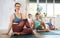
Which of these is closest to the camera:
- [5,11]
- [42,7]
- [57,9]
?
[5,11]

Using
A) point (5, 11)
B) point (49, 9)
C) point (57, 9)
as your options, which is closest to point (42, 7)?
point (49, 9)

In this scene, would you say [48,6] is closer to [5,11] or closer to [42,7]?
[42,7]

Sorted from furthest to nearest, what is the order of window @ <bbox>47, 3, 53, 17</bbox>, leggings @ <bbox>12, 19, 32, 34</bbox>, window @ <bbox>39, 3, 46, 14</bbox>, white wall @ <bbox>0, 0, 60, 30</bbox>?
window @ <bbox>47, 3, 53, 17</bbox>
window @ <bbox>39, 3, 46, 14</bbox>
white wall @ <bbox>0, 0, 60, 30</bbox>
leggings @ <bbox>12, 19, 32, 34</bbox>

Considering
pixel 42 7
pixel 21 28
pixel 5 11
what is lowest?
pixel 21 28

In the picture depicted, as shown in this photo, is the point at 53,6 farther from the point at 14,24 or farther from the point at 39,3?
the point at 14,24

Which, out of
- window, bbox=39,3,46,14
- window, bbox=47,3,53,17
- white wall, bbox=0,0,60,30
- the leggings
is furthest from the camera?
window, bbox=47,3,53,17

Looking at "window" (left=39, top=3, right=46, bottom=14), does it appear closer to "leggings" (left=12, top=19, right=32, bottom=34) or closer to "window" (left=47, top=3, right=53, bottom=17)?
"window" (left=47, top=3, right=53, bottom=17)

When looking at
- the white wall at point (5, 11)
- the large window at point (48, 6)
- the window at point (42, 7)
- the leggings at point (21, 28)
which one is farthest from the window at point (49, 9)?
the leggings at point (21, 28)

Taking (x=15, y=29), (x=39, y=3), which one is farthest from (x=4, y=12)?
(x=39, y=3)

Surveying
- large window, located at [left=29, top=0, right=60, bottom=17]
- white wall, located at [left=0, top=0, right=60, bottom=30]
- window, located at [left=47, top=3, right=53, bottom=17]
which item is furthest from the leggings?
window, located at [left=47, top=3, right=53, bottom=17]

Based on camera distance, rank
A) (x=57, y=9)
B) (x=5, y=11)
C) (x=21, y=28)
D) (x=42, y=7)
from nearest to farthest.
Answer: (x=21, y=28)
(x=5, y=11)
(x=42, y=7)
(x=57, y=9)

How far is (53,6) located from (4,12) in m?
2.54

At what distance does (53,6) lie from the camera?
561 cm

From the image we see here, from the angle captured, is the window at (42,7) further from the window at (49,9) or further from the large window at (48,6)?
the window at (49,9)
